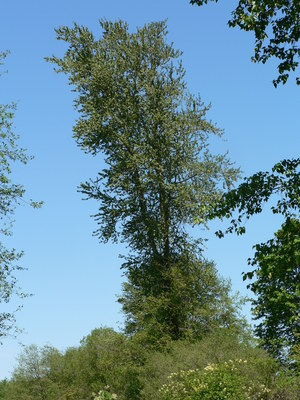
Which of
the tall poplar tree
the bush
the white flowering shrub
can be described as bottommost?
the white flowering shrub

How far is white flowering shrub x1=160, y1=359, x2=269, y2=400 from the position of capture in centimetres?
2264

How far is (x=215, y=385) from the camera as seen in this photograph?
22.7 meters

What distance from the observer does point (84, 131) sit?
30828 millimetres

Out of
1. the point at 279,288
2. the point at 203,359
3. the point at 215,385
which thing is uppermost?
the point at 279,288

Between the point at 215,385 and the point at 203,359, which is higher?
the point at 203,359

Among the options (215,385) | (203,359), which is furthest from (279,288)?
(215,385)

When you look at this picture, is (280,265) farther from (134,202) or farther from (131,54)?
(131,54)

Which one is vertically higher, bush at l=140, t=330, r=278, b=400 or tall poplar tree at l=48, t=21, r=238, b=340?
tall poplar tree at l=48, t=21, r=238, b=340

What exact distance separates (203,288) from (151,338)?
348 cm

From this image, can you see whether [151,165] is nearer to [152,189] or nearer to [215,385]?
[152,189]

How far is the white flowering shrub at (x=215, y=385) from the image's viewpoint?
74.3 ft

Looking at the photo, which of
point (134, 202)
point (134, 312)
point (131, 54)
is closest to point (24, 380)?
point (134, 312)

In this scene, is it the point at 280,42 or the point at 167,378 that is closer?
the point at 280,42

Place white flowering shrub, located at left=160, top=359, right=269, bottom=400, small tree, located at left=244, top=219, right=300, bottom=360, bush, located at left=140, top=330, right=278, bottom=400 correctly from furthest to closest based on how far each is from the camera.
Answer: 1. bush, located at left=140, top=330, right=278, bottom=400
2. white flowering shrub, located at left=160, top=359, right=269, bottom=400
3. small tree, located at left=244, top=219, right=300, bottom=360
